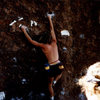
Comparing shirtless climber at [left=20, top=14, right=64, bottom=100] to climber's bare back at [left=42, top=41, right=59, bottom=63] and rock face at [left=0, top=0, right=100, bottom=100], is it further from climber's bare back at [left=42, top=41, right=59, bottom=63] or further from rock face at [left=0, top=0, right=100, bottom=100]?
rock face at [left=0, top=0, right=100, bottom=100]

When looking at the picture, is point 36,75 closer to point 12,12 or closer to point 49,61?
point 49,61

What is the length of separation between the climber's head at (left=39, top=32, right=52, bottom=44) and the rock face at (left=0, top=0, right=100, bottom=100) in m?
0.10

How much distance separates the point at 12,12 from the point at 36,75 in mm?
1427

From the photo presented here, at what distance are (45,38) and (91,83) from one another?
1733 millimetres

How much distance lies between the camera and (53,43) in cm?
280

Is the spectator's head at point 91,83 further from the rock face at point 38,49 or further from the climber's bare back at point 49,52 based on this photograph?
the climber's bare back at point 49,52

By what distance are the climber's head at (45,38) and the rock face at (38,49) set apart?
97 millimetres

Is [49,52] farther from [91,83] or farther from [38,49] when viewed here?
[91,83]

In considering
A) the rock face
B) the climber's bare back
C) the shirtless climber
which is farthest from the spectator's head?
the climber's bare back

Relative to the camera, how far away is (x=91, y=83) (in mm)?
3477

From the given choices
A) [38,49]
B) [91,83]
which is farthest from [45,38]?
[91,83]

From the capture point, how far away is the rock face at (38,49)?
2.71m

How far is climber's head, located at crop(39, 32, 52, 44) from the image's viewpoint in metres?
2.75

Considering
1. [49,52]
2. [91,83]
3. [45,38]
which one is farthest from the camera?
[91,83]
